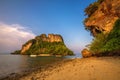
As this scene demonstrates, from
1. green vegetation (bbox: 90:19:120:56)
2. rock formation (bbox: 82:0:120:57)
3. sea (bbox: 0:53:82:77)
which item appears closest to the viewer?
green vegetation (bbox: 90:19:120:56)

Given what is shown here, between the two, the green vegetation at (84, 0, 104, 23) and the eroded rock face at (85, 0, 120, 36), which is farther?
the green vegetation at (84, 0, 104, 23)

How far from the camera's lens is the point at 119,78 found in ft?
29.5

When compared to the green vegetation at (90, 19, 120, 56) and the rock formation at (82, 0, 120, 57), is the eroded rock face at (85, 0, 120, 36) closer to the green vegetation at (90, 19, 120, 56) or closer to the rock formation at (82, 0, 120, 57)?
the rock formation at (82, 0, 120, 57)

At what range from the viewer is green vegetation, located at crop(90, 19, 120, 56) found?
2325cm

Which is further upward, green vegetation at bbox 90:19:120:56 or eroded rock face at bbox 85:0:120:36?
eroded rock face at bbox 85:0:120:36

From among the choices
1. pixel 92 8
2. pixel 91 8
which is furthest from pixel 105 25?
pixel 91 8

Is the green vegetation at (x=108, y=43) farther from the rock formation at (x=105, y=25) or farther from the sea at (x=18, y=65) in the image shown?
the sea at (x=18, y=65)

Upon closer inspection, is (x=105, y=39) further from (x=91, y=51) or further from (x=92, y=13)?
(x=92, y=13)

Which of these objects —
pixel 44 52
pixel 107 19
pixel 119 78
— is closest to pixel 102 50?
pixel 107 19

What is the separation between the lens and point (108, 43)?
80.3 feet

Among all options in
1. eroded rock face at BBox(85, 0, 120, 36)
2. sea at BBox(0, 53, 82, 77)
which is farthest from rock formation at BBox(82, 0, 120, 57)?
sea at BBox(0, 53, 82, 77)

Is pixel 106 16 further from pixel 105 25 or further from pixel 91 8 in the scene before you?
pixel 91 8

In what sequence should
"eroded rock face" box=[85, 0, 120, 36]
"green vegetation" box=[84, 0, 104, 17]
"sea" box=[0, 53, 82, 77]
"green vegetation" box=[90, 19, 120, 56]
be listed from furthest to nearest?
"green vegetation" box=[84, 0, 104, 17] → "sea" box=[0, 53, 82, 77] → "eroded rock face" box=[85, 0, 120, 36] → "green vegetation" box=[90, 19, 120, 56]

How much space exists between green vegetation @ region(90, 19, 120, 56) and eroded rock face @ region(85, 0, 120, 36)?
194 cm
